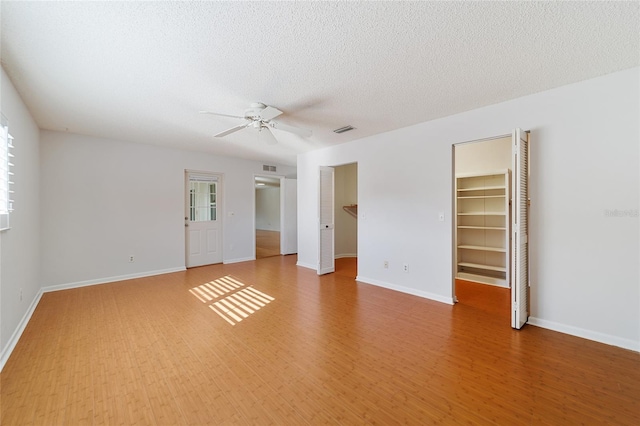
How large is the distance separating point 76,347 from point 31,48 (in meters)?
2.56

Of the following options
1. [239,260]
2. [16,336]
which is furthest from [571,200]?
[239,260]

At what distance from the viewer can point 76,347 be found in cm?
238

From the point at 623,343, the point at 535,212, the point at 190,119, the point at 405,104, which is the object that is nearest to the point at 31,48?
the point at 190,119

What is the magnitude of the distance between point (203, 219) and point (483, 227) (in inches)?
222

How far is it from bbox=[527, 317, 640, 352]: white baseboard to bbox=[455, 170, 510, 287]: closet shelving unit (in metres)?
1.45

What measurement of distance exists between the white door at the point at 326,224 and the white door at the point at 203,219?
8.54 feet

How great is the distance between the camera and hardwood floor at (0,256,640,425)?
1.60m

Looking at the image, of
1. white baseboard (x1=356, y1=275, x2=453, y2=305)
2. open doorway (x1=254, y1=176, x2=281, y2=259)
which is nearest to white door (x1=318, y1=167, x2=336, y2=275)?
white baseboard (x1=356, y1=275, x2=453, y2=305)

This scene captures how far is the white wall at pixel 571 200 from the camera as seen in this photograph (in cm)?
234

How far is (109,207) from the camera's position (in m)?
4.55

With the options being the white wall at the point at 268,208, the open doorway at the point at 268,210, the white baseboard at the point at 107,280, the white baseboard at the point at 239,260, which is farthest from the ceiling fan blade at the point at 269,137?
the white wall at the point at 268,208

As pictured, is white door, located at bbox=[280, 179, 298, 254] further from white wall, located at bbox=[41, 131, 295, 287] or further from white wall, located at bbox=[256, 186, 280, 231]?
white wall, located at bbox=[256, 186, 280, 231]

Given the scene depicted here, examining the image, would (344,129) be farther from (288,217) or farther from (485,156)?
(288,217)

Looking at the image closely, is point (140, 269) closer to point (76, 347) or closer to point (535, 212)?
point (76, 347)
